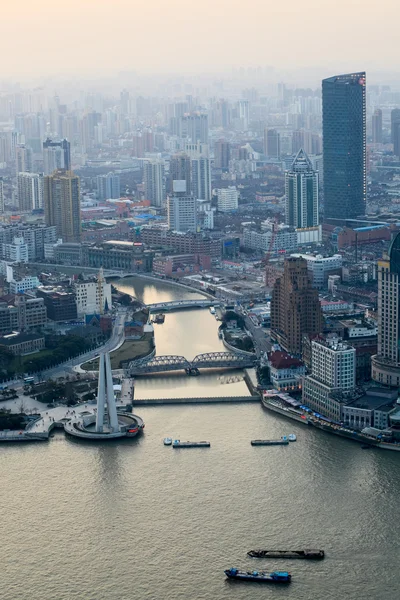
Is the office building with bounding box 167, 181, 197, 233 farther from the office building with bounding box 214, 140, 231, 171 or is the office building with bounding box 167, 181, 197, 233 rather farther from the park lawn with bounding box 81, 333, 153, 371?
the office building with bounding box 214, 140, 231, 171

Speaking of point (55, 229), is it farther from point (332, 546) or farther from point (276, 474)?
point (332, 546)

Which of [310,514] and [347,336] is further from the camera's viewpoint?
[347,336]

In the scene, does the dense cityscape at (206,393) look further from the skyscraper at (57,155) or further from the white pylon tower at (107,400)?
the skyscraper at (57,155)

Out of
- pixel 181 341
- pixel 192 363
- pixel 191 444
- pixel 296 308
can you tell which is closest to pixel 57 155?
pixel 181 341

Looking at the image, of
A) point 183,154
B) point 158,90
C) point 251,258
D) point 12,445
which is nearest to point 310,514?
point 12,445

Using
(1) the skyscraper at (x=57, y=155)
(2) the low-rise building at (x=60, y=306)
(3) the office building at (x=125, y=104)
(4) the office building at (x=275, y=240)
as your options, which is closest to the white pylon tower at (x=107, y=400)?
(2) the low-rise building at (x=60, y=306)

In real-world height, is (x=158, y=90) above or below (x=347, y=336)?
above

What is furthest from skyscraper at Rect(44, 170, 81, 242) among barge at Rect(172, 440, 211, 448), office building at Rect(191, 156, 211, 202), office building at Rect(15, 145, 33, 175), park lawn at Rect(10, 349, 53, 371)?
barge at Rect(172, 440, 211, 448)

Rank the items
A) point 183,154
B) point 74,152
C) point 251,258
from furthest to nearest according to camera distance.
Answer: point 74,152
point 183,154
point 251,258
